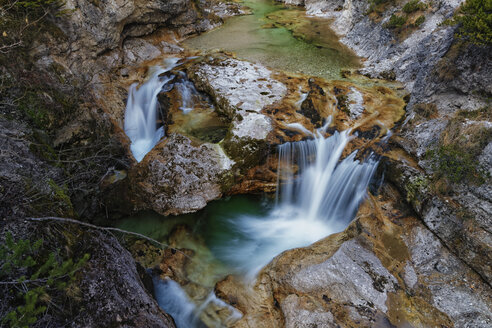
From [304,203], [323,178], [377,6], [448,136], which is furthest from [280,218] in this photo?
[377,6]

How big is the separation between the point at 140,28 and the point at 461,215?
15191 mm

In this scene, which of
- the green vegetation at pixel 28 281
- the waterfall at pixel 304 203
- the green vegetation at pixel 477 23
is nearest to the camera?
the green vegetation at pixel 28 281

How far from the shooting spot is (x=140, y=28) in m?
14.0

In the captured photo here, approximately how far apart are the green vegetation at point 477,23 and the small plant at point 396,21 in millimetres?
6053

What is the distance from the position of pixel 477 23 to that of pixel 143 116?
1106 centimetres

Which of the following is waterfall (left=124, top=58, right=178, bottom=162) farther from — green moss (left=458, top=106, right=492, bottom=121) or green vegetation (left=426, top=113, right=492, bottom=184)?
green moss (left=458, top=106, right=492, bottom=121)

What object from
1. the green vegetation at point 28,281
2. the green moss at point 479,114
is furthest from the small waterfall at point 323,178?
the green vegetation at point 28,281

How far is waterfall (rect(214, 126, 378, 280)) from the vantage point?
7.36 m

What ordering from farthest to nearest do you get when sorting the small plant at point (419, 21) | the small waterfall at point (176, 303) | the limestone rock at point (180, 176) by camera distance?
the small plant at point (419, 21) < the limestone rock at point (180, 176) < the small waterfall at point (176, 303)

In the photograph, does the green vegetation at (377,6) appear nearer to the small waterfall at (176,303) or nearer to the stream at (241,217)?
the stream at (241,217)

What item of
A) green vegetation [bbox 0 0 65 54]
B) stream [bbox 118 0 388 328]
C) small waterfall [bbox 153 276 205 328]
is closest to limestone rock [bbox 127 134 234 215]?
stream [bbox 118 0 388 328]

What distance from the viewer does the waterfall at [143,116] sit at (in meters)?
9.92

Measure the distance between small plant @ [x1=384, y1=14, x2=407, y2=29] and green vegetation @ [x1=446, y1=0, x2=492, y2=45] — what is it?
6053mm

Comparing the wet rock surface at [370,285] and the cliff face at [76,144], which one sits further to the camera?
the wet rock surface at [370,285]
